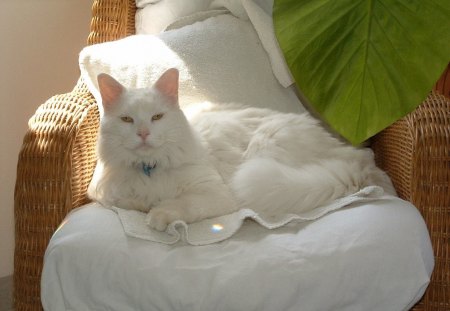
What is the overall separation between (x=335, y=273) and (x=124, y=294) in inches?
17.3

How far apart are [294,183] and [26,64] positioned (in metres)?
1.23

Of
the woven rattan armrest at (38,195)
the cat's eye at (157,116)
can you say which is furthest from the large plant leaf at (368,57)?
the woven rattan armrest at (38,195)

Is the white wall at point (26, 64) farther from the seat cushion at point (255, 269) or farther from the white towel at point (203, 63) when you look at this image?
the seat cushion at point (255, 269)

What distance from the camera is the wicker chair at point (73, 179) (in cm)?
138

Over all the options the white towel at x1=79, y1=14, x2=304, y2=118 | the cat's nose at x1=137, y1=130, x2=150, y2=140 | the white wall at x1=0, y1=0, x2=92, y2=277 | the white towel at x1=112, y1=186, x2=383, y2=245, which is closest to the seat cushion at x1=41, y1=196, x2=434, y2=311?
the white towel at x1=112, y1=186, x2=383, y2=245

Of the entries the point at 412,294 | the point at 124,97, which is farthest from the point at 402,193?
the point at 124,97

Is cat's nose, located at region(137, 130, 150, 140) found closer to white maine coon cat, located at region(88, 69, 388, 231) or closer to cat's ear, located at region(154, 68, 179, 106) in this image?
white maine coon cat, located at region(88, 69, 388, 231)

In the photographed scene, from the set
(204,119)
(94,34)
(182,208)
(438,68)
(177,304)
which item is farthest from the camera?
(94,34)

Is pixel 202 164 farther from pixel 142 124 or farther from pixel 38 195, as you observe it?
pixel 38 195

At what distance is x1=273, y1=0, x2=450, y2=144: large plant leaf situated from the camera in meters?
1.07

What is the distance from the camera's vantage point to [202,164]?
5.38 feet

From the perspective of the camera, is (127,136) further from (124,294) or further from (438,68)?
(438,68)

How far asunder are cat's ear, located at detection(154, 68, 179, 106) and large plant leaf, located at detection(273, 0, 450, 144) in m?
0.50

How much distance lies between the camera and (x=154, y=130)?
1519 mm
